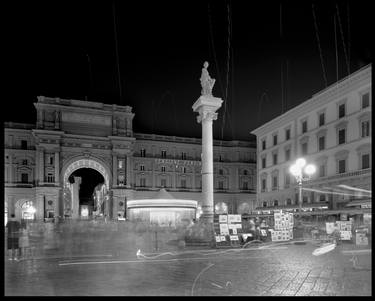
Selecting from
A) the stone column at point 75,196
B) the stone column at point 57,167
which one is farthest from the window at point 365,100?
the stone column at point 75,196

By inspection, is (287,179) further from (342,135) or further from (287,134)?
(342,135)

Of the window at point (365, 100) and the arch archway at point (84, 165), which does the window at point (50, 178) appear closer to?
the arch archway at point (84, 165)

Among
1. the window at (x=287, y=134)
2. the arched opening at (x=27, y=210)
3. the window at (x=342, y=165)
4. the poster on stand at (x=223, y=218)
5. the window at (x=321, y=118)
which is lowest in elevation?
the arched opening at (x=27, y=210)

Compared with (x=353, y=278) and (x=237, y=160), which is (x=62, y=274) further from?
(x=237, y=160)

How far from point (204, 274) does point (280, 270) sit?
2.33 m

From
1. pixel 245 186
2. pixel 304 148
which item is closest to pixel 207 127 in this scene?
pixel 304 148

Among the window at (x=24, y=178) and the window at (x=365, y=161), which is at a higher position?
the window at (x=365, y=161)

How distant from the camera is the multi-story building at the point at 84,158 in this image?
63.1 m

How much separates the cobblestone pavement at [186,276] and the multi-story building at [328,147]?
727 inches

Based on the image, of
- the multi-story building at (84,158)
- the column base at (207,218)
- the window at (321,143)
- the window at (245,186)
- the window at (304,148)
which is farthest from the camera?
the window at (245,186)

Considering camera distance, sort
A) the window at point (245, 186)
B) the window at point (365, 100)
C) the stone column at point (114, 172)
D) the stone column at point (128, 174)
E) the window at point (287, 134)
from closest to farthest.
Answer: the window at point (365, 100), the window at point (287, 134), the stone column at point (114, 172), the stone column at point (128, 174), the window at point (245, 186)

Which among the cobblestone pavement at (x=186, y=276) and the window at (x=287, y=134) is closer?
the cobblestone pavement at (x=186, y=276)

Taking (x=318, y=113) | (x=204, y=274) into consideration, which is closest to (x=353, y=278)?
(x=204, y=274)

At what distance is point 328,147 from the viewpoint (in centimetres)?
4100
